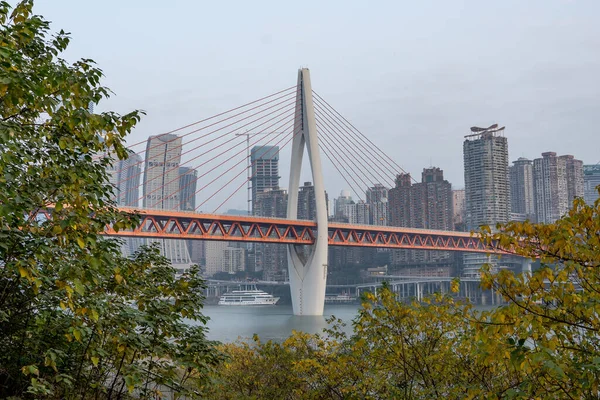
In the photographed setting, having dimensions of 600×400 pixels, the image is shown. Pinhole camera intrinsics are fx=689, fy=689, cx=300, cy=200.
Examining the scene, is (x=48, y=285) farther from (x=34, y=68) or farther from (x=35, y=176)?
(x=34, y=68)

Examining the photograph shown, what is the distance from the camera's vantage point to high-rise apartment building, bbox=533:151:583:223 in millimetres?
137000

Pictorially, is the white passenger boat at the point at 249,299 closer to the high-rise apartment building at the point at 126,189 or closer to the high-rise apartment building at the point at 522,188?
the high-rise apartment building at the point at 126,189

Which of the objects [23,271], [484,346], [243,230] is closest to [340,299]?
[243,230]

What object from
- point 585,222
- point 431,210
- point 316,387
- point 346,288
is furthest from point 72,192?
point 431,210

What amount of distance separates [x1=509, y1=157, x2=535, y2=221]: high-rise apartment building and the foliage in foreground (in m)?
136

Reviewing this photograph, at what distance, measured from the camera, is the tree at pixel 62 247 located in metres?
5.80

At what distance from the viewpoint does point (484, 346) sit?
4.72 m

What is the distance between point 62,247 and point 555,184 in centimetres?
14175

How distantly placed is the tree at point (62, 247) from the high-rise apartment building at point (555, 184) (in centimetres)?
13730

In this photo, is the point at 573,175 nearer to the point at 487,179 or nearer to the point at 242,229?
the point at 487,179

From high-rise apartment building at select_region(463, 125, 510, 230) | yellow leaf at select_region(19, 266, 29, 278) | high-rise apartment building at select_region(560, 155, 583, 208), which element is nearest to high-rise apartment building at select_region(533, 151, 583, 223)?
high-rise apartment building at select_region(560, 155, 583, 208)

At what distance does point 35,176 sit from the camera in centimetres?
668

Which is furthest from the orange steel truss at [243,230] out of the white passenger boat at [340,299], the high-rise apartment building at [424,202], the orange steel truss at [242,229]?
the high-rise apartment building at [424,202]

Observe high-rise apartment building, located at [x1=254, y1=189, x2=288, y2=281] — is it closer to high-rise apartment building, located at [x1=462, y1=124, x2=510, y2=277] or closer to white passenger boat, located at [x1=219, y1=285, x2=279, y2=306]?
white passenger boat, located at [x1=219, y1=285, x2=279, y2=306]
